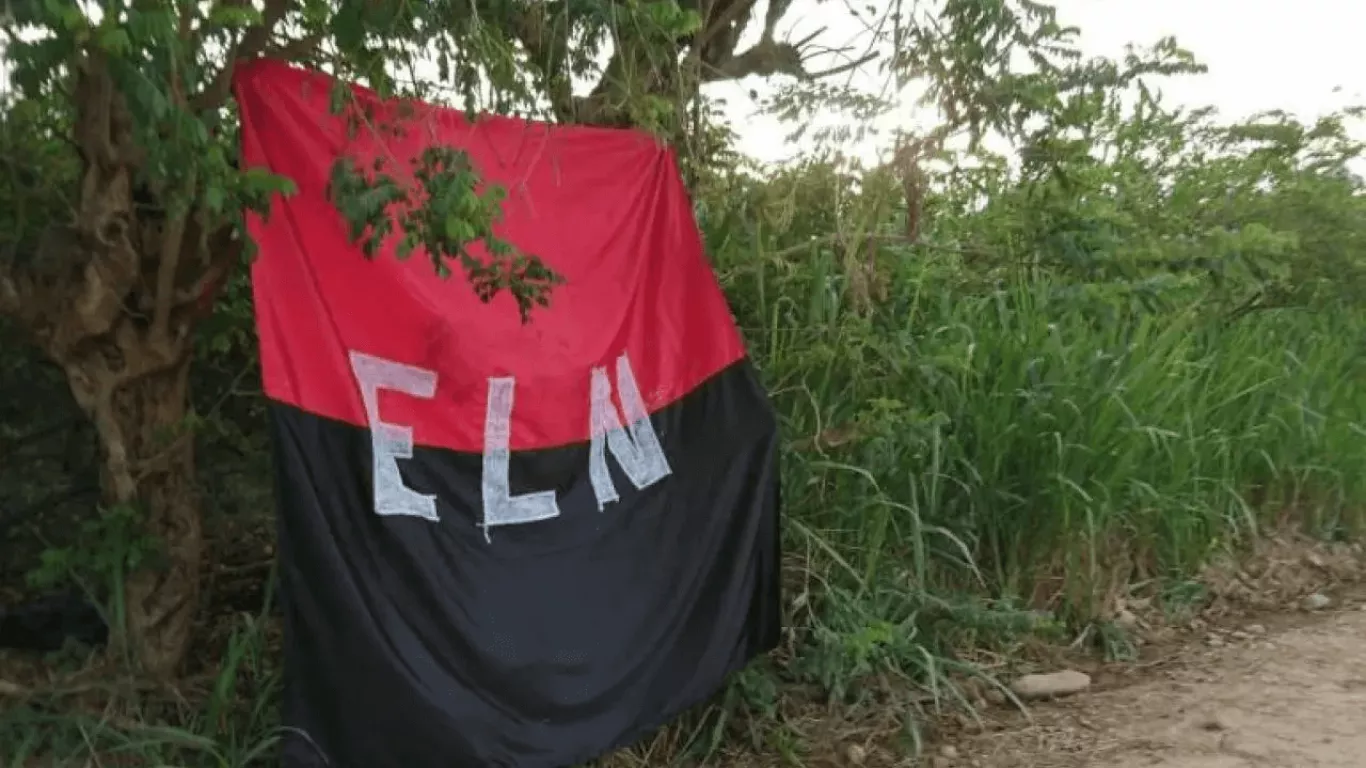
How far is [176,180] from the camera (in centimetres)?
219

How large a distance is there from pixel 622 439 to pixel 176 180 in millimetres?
1272

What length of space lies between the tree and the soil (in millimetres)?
1731

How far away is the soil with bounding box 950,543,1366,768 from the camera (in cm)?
292

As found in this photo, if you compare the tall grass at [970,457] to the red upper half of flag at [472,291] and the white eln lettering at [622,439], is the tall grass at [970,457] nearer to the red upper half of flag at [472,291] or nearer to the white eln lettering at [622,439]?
the red upper half of flag at [472,291]

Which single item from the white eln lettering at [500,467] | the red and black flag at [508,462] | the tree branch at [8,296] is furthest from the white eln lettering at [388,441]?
the tree branch at [8,296]

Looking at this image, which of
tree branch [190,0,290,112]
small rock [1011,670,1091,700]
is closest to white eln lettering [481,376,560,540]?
tree branch [190,0,290,112]

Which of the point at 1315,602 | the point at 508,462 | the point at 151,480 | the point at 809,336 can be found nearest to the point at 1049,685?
the point at 809,336

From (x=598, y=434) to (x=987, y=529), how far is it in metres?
1.46

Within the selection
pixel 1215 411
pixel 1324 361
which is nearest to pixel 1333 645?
pixel 1215 411

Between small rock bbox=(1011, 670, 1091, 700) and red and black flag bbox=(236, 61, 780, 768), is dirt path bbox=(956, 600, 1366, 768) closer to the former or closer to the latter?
small rock bbox=(1011, 670, 1091, 700)

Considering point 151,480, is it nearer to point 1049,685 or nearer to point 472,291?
point 472,291

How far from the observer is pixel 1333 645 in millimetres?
3740

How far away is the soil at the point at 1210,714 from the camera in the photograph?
292 cm

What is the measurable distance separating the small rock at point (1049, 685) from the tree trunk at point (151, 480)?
2.21m
